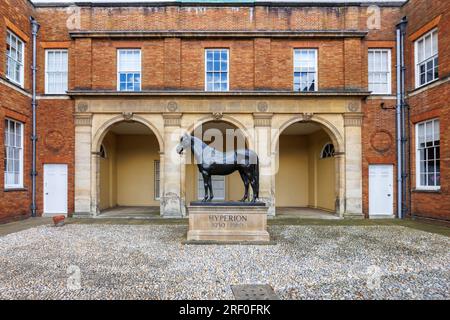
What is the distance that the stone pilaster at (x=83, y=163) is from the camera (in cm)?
1245

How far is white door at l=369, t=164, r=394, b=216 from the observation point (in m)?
12.7

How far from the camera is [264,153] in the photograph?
12.5 metres

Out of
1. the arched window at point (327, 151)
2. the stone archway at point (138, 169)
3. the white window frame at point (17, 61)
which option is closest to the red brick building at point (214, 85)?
the white window frame at point (17, 61)

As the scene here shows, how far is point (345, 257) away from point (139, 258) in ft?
15.2

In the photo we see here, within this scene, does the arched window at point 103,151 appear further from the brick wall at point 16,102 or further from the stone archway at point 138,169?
the brick wall at point 16,102

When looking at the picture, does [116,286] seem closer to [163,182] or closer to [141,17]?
[163,182]

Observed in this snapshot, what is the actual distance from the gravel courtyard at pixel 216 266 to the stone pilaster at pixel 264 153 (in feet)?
11.2

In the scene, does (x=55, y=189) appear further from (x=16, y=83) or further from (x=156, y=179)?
(x=156, y=179)

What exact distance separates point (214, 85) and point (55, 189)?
856 cm

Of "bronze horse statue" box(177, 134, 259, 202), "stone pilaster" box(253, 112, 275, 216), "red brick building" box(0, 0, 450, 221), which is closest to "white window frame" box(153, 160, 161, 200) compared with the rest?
"red brick building" box(0, 0, 450, 221)

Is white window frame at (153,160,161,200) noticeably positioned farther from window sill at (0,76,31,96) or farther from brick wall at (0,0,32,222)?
window sill at (0,76,31,96)

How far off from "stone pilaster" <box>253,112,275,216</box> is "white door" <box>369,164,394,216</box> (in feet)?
14.7

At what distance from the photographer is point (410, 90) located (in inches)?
491

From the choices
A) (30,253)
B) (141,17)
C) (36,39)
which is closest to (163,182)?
(30,253)
